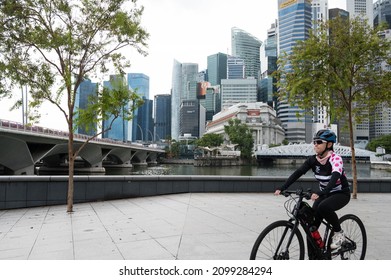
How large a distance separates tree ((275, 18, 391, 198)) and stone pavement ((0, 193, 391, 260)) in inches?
165

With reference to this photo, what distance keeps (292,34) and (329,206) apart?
16200 centimetres

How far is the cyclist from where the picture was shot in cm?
352

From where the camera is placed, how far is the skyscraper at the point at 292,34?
494 feet

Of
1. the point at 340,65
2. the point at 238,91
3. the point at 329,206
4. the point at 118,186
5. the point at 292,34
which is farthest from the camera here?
the point at 238,91

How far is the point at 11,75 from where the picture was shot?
28.6 ft

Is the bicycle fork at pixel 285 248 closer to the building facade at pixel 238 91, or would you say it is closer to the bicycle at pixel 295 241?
the bicycle at pixel 295 241

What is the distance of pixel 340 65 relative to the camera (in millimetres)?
10836

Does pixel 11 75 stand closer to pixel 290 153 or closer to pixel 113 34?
pixel 113 34

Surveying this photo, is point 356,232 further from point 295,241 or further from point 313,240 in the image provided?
point 295,241

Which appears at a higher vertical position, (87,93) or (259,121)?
(259,121)

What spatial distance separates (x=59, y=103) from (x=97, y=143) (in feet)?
125

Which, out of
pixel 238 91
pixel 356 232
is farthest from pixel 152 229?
pixel 238 91

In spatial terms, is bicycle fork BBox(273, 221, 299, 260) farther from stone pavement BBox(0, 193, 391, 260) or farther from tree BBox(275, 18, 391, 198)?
tree BBox(275, 18, 391, 198)
